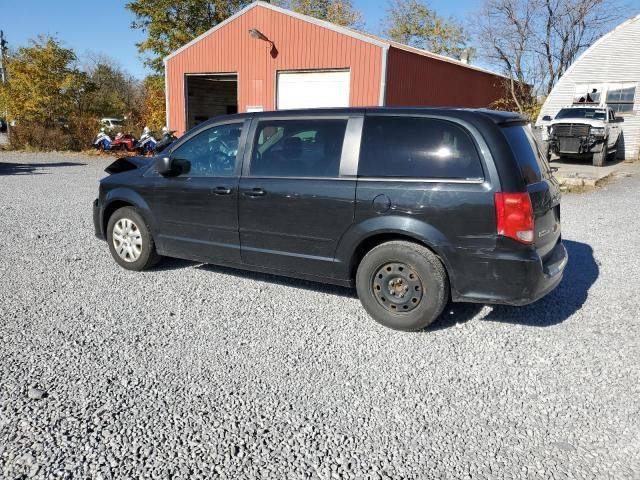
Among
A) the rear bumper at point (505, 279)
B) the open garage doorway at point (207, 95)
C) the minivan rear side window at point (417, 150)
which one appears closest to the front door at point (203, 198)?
the minivan rear side window at point (417, 150)

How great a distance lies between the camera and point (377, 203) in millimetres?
4043

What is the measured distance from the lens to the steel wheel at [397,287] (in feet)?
13.3

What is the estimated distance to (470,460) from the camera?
2.59m

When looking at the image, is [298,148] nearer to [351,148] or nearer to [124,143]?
[351,148]

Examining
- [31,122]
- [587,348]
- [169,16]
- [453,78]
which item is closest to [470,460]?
[587,348]

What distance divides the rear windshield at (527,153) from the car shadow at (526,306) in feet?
3.96

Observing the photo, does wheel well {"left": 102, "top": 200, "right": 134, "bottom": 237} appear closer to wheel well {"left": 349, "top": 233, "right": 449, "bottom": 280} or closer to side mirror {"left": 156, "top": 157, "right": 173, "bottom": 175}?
side mirror {"left": 156, "top": 157, "right": 173, "bottom": 175}

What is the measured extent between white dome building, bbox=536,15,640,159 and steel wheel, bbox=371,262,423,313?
18.2 meters

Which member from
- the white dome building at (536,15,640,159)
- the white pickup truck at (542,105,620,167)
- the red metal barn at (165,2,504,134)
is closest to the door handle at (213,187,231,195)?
the red metal barn at (165,2,504,134)

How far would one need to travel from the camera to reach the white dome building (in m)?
19.9

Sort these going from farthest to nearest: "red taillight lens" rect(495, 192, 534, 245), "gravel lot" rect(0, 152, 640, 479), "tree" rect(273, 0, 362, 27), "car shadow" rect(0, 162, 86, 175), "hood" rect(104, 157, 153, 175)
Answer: "tree" rect(273, 0, 362, 27) → "car shadow" rect(0, 162, 86, 175) → "hood" rect(104, 157, 153, 175) → "red taillight lens" rect(495, 192, 534, 245) → "gravel lot" rect(0, 152, 640, 479)

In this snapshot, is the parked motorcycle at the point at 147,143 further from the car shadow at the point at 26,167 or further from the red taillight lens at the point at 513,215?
the red taillight lens at the point at 513,215

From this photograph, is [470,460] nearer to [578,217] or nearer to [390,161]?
[390,161]

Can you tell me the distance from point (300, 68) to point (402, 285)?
50.8 feet
